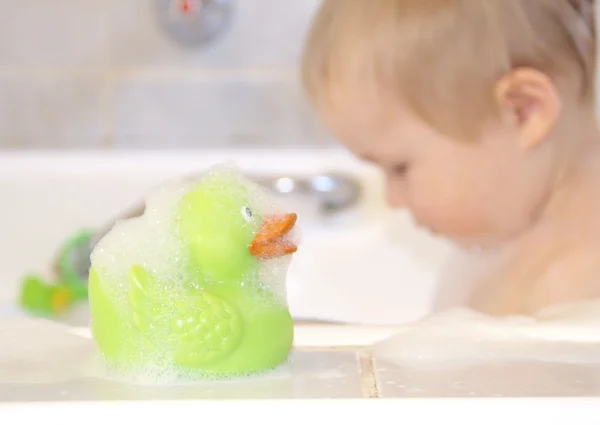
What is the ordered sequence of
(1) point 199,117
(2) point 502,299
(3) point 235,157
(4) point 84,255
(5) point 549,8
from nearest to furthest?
(5) point 549,8
(2) point 502,299
(4) point 84,255
(3) point 235,157
(1) point 199,117

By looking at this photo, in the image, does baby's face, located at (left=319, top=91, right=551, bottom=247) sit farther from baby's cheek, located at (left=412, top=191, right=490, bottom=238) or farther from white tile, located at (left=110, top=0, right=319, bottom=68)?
white tile, located at (left=110, top=0, right=319, bottom=68)

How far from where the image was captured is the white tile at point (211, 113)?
1.50 m

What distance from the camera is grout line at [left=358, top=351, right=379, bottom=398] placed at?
1.47ft

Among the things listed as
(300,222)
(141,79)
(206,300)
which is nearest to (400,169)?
(300,222)

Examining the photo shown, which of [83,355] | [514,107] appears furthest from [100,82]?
[83,355]

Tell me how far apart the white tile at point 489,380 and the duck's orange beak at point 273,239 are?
9 cm

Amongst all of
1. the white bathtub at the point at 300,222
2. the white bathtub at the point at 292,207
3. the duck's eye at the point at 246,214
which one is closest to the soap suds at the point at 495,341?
the duck's eye at the point at 246,214

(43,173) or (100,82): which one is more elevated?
(100,82)

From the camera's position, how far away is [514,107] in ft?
2.97

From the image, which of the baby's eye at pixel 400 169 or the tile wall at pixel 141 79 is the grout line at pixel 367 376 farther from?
the tile wall at pixel 141 79

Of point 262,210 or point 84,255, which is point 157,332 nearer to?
point 262,210

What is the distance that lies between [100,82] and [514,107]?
847mm

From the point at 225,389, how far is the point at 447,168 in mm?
565

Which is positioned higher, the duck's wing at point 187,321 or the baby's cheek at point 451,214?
the baby's cheek at point 451,214
